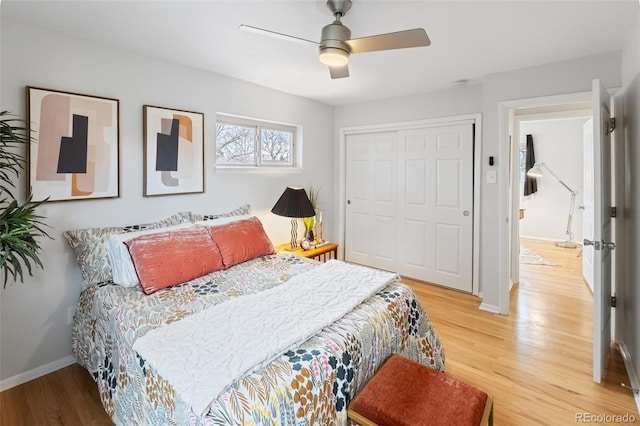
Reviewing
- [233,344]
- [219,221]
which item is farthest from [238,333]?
[219,221]

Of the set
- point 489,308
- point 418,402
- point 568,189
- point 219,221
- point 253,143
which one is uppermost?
point 253,143

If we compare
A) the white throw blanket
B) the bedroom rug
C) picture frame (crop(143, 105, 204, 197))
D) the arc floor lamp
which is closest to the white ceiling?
picture frame (crop(143, 105, 204, 197))

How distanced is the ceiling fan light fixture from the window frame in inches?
69.2

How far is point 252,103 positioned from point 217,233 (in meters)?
1.63

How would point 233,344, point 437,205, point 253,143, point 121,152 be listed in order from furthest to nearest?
point 437,205
point 253,143
point 121,152
point 233,344

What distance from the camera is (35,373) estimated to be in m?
2.21

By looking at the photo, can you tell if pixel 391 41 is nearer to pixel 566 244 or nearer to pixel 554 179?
pixel 566 244

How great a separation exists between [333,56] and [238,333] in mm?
1547

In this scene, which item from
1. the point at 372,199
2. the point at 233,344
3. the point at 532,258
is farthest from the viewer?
the point at 532,258

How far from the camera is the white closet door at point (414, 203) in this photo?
3742 millimetres

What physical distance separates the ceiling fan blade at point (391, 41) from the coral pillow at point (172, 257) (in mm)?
1696

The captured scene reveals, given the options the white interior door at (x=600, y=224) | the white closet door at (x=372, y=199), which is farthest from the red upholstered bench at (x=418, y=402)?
the white closet door at (x=372, y=199)

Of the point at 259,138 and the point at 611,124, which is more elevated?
the point at 259,138

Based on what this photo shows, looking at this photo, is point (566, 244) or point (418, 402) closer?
point (418, 402)
